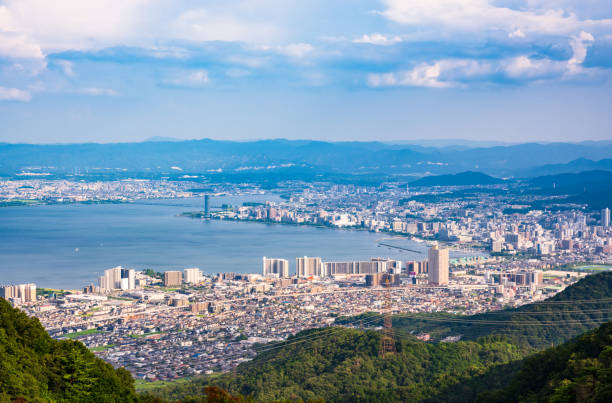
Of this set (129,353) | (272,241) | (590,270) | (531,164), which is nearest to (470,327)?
(129,353)

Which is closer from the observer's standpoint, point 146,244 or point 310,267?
point 310,267

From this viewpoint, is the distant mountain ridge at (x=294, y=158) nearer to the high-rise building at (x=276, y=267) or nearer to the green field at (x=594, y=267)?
the green field at (x=594, y=267)

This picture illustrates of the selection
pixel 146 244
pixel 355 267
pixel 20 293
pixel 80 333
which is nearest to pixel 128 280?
pixel 20 293

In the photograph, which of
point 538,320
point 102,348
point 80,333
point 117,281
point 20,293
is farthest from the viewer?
point 117,281

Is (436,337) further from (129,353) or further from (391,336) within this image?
(129,353)

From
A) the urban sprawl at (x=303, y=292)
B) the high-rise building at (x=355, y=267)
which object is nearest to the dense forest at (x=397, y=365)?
the urban sprawl at (x=303, y=292)

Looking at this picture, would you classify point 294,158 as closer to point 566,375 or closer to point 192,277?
point 192,277
